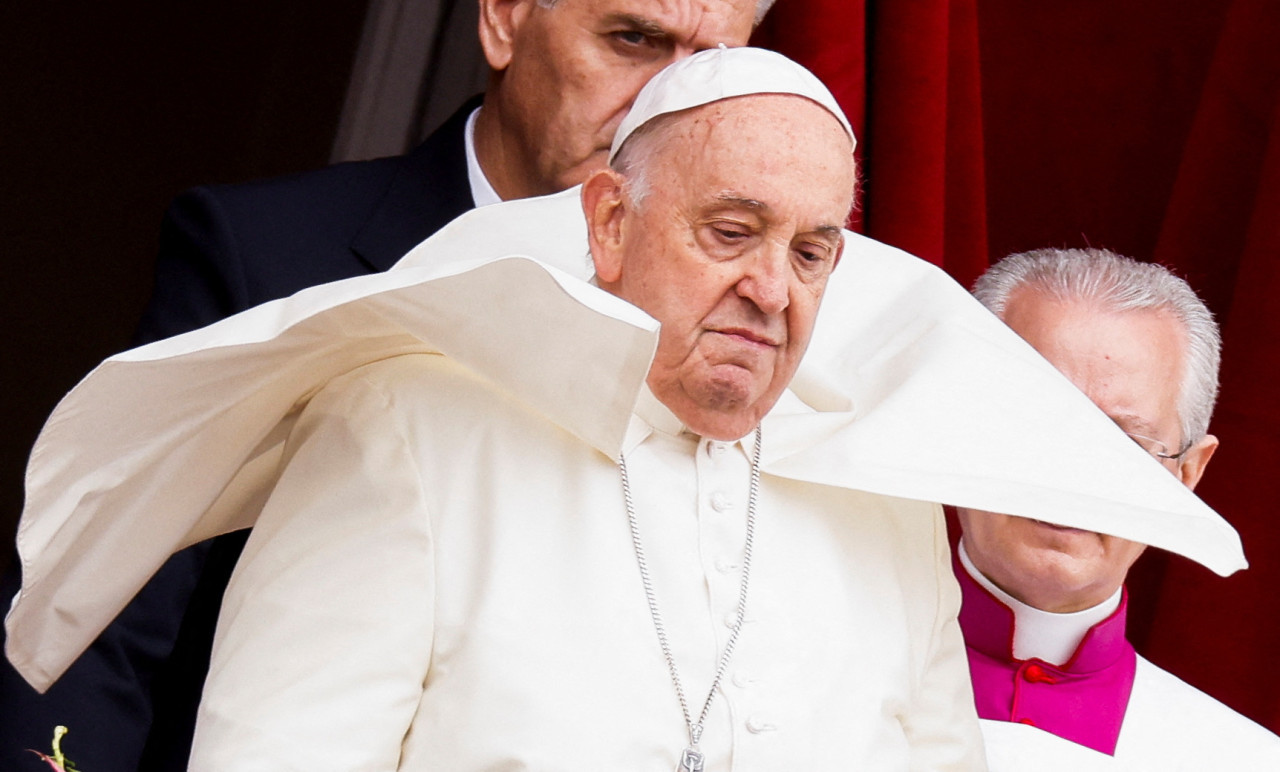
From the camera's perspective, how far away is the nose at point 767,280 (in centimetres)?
143

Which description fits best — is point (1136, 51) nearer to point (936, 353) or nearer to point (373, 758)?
point (936, 353)

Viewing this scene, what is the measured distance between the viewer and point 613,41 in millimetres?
1971

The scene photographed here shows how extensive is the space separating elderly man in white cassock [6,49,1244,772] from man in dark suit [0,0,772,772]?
28 cm

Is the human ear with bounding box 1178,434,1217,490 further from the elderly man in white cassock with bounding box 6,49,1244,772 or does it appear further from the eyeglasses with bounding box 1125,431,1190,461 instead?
the elderly man in white cassock with bounding box 6,49,1244,772

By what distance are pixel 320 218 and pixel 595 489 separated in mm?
638

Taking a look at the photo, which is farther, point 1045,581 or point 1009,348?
point 1045,581

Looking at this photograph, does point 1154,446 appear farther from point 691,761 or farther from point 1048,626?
point 691,761

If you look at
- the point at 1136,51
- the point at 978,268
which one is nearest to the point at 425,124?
the point at 978,268

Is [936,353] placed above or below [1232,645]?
above

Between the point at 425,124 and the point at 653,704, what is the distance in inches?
68.1

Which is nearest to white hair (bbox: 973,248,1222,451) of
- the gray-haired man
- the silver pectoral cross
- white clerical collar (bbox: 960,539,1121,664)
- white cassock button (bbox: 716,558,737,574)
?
the gray-haired man

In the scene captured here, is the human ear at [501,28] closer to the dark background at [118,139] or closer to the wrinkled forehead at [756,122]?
the wrinkled forehead at [756,122]

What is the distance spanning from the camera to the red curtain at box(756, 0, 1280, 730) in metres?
2.46

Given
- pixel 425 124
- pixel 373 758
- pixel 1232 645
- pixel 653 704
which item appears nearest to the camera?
pixel 373 758
